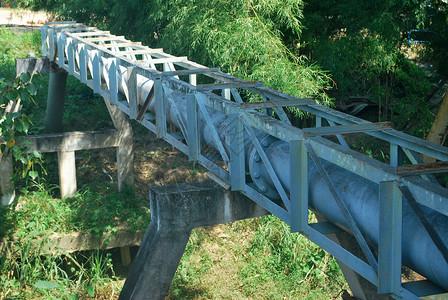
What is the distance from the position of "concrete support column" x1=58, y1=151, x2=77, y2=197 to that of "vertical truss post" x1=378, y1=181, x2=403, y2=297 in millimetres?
9942

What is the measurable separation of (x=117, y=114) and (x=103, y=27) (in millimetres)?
6451

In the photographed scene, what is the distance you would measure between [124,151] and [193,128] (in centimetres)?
745

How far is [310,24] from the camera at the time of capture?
13508 mm

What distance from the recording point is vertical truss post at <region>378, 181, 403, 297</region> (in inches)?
130

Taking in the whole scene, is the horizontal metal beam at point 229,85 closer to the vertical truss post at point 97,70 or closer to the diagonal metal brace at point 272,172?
the diagonal metal brace at point 272,172

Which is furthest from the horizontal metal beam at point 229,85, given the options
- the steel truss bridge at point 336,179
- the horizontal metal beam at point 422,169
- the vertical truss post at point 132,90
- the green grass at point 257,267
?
the green grass at point 257,267

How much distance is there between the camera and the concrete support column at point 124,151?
504 inches

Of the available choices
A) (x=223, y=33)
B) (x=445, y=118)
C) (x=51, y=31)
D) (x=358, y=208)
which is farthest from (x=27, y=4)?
(x=358, y=208)

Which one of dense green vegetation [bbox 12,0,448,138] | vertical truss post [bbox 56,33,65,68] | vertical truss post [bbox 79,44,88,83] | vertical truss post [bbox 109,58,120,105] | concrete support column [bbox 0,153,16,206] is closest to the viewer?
vertical truss post [bbox 109,58,120,105]

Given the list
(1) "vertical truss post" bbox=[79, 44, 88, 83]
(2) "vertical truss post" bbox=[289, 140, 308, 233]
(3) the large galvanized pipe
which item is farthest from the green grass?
(2) "vertical truss post" bbox=[289, 140, 308, 233]

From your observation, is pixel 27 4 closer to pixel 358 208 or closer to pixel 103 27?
pixel 103 27

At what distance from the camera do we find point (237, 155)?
16.7 ft

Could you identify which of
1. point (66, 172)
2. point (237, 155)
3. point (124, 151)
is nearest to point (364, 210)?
point (237, 155)

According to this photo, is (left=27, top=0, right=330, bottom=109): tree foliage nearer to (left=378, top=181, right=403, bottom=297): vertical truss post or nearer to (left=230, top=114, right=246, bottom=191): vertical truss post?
(left=230, top=114, right=246, bottom=191): vertical truss post
